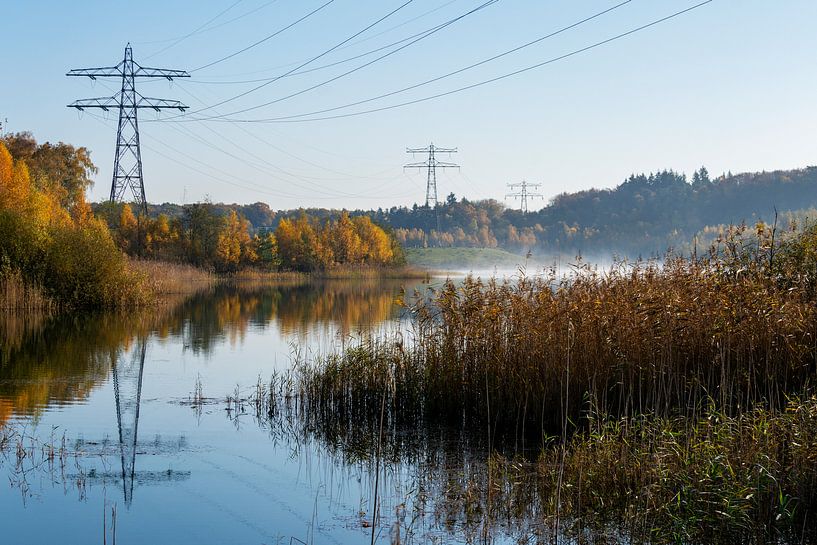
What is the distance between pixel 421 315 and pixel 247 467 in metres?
3.93

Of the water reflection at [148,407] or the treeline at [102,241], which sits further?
the treeline at [102,241]

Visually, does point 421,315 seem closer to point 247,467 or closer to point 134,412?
A: point 247,467

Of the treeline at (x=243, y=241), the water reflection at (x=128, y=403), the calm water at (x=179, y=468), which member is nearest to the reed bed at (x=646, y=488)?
the calm water at (x=179, y=468)

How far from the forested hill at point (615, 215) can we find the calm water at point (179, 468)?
83503 millimetres

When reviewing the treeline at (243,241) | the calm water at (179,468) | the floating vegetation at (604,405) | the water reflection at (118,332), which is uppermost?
the treeline at (243,241)

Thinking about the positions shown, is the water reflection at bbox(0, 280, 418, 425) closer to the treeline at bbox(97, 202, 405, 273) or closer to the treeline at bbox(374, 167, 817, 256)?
the treeline at bbox(97, 202, 405, 273)

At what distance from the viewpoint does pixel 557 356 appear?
11.4 metres

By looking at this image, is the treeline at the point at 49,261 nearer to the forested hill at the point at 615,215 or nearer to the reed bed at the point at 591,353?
the reed bed at the point at 591,353

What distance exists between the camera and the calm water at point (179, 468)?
849 centimetres

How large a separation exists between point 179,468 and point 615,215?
136 metres

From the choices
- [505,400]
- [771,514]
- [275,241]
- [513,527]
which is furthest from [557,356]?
[275,241]

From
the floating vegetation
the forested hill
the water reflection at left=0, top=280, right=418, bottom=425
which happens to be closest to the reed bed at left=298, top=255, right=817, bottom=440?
the floating vegetation

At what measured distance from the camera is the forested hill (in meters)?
113

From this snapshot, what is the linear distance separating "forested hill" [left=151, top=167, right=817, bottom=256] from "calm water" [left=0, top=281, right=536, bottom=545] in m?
83.5
